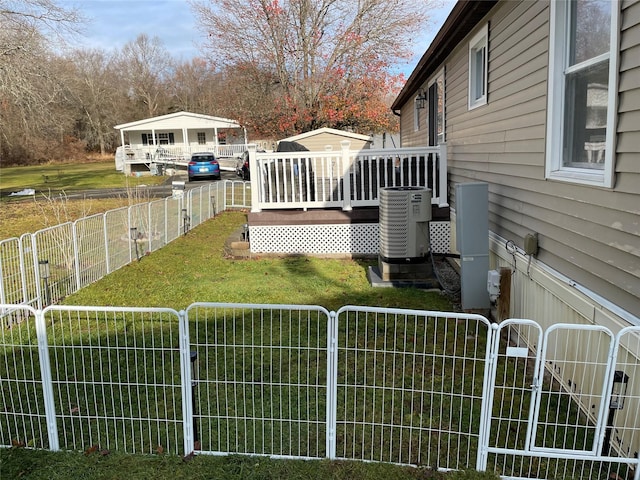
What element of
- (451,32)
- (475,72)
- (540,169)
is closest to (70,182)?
(451,32)

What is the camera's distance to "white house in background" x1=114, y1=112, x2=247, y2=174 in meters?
34.1

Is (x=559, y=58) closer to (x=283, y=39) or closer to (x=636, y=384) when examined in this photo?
(x=636, y=384)

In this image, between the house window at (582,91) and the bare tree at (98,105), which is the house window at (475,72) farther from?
the bare tree at (98,105)

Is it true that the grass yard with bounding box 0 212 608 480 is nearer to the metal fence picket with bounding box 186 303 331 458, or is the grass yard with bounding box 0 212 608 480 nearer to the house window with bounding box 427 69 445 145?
the metal fence picket with bounding box 186 303 331 458

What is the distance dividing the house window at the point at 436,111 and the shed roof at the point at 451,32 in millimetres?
284

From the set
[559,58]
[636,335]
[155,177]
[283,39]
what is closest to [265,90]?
[283,39]

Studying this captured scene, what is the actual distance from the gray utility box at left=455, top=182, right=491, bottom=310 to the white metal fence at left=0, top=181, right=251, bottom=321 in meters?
4.96

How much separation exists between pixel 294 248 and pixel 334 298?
9.13 ft

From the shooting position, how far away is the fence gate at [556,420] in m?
2.73

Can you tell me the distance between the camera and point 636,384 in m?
2.98

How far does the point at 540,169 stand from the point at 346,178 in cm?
466

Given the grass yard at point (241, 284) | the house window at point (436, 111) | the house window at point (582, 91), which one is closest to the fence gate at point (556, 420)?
the house window at point (582, 91)

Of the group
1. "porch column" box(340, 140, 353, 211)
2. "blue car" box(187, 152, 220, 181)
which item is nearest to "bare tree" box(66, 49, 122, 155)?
"blue car" box(187, 152, 220, 181)

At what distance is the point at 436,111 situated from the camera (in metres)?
10.8
